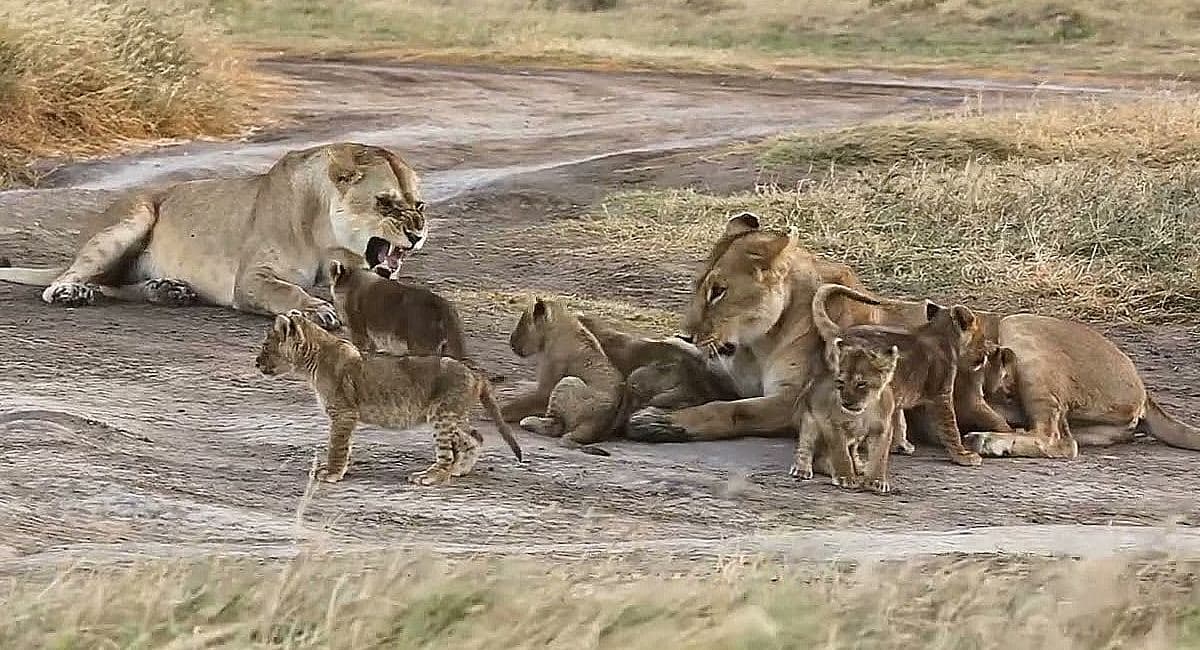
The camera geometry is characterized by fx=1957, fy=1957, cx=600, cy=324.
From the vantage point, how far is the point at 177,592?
165 inches

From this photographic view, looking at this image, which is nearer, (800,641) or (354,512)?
(800,641)

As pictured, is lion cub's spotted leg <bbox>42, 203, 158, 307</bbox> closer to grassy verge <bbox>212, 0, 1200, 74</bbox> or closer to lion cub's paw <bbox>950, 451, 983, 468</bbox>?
lion cub's paw <bbox>950, 451, 983, 468</bbox>

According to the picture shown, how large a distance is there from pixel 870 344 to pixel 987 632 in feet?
9.30

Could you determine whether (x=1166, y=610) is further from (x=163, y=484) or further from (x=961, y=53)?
(x=961, y=53)

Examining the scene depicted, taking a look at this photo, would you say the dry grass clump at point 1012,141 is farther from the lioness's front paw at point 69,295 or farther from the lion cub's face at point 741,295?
the lion cub's face at point 741,295

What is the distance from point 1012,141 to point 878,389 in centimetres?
1028

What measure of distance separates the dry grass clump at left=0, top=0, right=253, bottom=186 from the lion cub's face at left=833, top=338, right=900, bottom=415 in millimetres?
10378

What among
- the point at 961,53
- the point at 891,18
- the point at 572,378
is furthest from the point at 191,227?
the point at 891,18

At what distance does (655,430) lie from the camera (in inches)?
Result: 297

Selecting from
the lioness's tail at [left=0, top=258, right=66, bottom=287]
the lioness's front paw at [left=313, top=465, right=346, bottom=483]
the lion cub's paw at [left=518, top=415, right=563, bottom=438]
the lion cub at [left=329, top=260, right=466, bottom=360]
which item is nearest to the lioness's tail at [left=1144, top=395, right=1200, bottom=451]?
the lion cub's paw at [left=518, top=415, right=563, bottom=438]

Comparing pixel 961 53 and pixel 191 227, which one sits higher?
pixel 191 227

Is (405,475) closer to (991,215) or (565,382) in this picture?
(565,382)

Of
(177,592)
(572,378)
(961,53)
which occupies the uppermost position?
(177,592)

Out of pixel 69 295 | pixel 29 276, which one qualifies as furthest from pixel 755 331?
pixel 29 276
